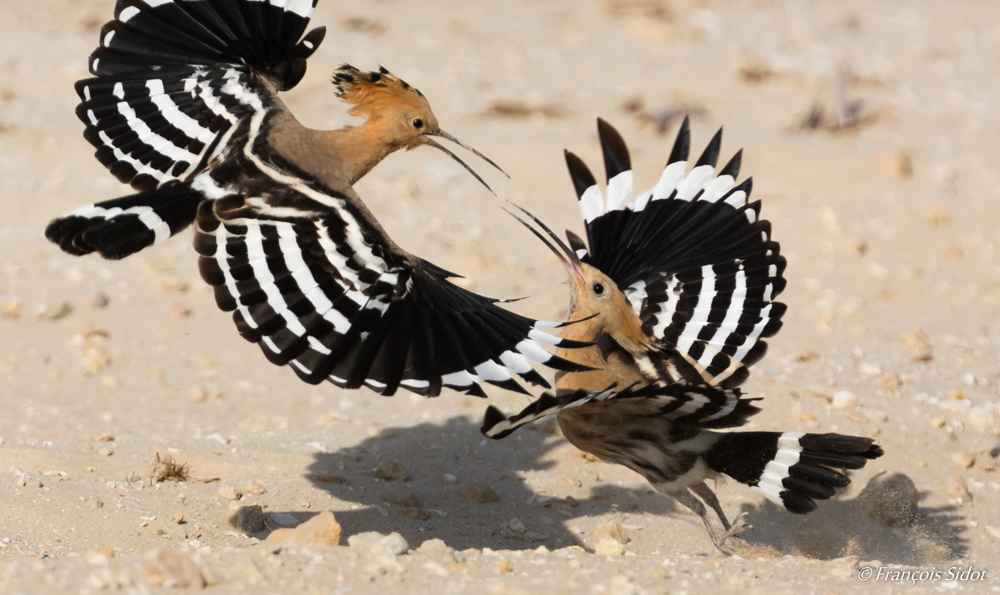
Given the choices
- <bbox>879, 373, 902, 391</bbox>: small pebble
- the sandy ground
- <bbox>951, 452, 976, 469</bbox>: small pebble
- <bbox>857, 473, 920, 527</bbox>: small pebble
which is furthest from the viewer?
<bbox>879, 373, 902, 391</bbox>: small pebble

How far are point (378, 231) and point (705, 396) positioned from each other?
1068 millimetres

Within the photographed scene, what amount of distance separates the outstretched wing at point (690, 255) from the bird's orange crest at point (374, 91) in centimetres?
86

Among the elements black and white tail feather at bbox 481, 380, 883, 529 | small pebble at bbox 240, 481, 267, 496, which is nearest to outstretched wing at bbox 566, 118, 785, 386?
black and white tail feather at bbox 481, 380, 883, 529

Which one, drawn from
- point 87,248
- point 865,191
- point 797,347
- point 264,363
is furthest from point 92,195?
point 865,191

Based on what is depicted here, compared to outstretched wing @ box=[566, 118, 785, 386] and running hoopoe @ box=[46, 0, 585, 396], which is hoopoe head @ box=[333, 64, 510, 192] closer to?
running hoopoe @ box=[46, 0, 585, 396]

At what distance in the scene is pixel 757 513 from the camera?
4.14 m

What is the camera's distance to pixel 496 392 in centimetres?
475

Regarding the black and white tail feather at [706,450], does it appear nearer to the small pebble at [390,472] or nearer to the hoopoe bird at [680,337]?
the hoopoe bird at [680,337]

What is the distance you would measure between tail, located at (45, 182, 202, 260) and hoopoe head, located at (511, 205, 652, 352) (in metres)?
1.24

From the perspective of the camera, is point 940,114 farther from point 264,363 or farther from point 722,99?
point 264,363

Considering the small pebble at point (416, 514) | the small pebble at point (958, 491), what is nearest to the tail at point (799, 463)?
the small pebble at point (958, 491)

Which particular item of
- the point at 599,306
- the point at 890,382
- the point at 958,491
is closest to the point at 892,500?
the point at 958,491

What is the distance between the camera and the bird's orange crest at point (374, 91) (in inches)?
141

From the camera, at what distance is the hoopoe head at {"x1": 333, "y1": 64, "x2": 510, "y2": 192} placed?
358 centimetres
